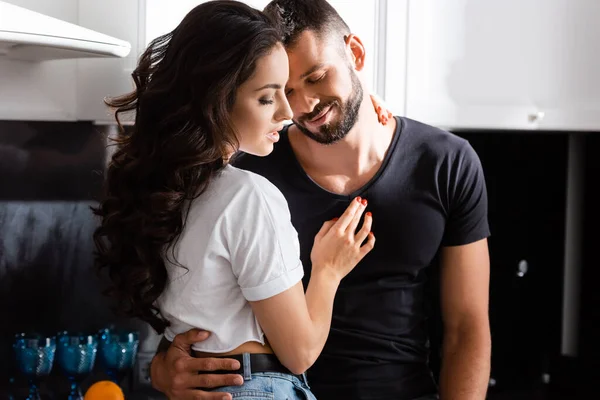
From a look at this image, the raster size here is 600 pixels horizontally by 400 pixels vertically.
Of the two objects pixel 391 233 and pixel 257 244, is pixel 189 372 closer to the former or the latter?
pixel 257 244

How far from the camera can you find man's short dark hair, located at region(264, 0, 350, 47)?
5.84 ft

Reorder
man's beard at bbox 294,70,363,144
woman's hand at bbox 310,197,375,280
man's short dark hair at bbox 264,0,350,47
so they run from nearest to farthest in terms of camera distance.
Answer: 1. woman's hand at bbox 310,197,375,280
2. man's short dark hair at bbox 264,0,350,47
3. man's beard at bbox 294,70,363,144

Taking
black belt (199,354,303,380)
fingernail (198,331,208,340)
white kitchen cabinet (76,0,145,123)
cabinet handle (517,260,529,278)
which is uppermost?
white kitchen cabinet (76,0,145,123)

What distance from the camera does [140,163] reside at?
57.6 inches

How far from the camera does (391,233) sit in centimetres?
196

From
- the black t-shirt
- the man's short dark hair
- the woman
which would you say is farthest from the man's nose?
the woman

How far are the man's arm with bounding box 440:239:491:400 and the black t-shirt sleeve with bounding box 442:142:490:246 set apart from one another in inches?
1.0

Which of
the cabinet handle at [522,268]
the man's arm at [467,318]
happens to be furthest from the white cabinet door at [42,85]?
the cabinet handle at [522,268]

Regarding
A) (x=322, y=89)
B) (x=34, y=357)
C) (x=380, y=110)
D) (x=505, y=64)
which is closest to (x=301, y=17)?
(x=322, y=89)

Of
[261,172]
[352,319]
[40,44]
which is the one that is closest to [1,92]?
[40,44]

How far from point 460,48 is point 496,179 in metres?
0.61

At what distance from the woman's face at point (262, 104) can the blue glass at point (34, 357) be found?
0.82 metres

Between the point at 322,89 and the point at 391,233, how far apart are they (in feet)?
1.19

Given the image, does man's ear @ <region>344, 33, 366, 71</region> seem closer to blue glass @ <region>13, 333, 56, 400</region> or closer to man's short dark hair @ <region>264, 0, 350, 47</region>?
man's short dark hair @ <region>264, 0, 350, 47</region>
